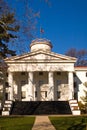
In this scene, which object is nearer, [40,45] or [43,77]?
[43,77]

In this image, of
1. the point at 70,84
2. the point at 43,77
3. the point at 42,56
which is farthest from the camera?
the point at 43,77

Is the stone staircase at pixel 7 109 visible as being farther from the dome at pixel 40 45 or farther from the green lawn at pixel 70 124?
the dome at pixel 40 45

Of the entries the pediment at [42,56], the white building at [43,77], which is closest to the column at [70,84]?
the white building at [43,77]

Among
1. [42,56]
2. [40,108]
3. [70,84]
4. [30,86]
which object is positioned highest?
[42,56]

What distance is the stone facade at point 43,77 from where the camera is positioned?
49.3 metres

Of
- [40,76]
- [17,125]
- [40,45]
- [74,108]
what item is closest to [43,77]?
[40,76]

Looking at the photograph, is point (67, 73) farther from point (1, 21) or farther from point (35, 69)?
point (1, 21)

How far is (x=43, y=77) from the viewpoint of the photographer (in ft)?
175

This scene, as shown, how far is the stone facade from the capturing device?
1940 inches

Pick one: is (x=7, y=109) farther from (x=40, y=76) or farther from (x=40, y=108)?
(x=40, y=76)

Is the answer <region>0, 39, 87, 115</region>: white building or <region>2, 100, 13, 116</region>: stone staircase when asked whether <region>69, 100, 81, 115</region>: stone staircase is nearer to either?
<region>0, 39, 87, 115</region>: white building

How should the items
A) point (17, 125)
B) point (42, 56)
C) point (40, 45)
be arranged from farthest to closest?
point (40, 45) < point (42, 56) < point (17, 125)

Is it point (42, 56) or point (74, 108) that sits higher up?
point (42, 56)

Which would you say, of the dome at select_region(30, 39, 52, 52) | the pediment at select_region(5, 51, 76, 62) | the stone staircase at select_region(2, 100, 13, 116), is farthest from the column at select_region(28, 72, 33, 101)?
the dome at select_region(30, 39, 52, 52)
